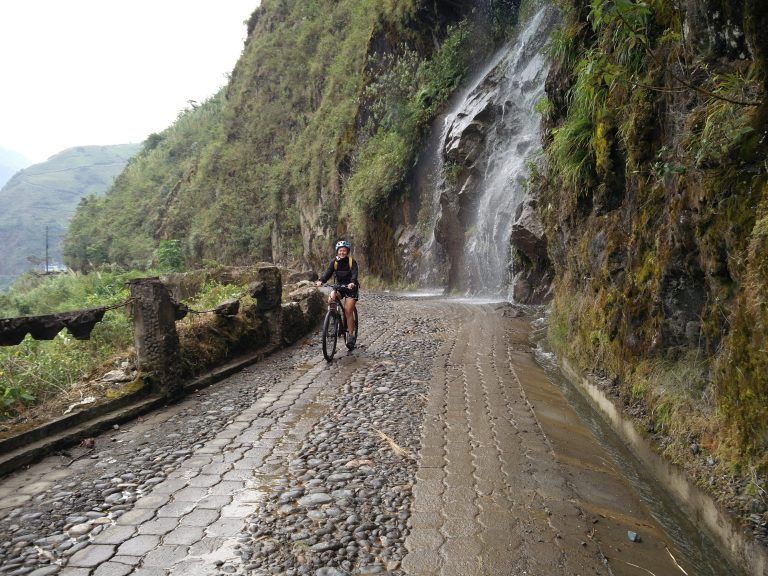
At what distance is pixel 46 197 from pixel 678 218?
555 feet

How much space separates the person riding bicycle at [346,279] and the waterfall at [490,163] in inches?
330

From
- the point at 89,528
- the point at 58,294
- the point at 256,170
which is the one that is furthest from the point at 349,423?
the point at 256,170

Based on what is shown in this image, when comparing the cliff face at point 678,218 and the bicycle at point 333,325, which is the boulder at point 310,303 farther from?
the cliff face at point 678,218

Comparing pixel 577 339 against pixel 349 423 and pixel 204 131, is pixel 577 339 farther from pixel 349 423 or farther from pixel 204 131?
pixel 204 131

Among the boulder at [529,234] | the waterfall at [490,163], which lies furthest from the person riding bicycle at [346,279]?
the waterfall at [490,163]

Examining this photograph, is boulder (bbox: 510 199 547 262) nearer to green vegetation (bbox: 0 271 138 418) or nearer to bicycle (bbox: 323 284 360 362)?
bicycle (bbox: 323 284 360 362)

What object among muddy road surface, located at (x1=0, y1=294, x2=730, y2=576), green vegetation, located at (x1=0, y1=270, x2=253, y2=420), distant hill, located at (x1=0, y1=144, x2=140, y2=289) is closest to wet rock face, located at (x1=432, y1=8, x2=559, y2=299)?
green vegetation, located at (x1=0, y1=270, x2=253, y2=420)

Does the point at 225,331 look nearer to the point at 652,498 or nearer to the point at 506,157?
the point at 652,498

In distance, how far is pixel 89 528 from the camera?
3496 millimetres

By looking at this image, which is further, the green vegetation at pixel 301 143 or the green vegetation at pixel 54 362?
the green vegetation at pixel 301 143

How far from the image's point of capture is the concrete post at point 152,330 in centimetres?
626

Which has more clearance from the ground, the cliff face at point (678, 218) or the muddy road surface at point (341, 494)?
the cliff face at point (678, 218)

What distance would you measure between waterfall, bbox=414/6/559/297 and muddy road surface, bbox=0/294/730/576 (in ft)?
35.6

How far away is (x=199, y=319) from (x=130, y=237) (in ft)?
166
